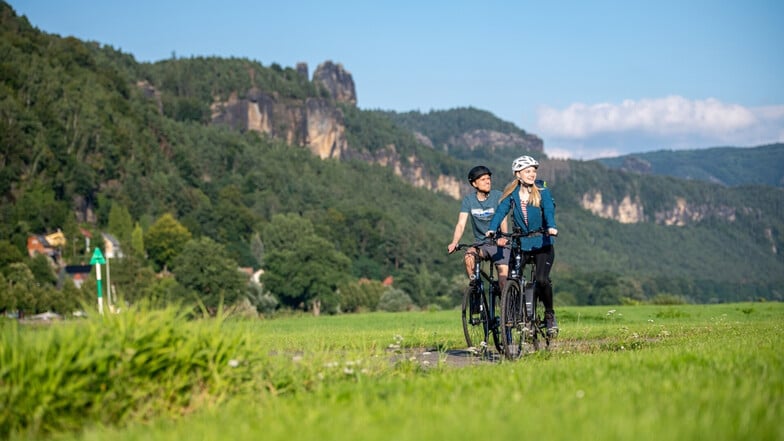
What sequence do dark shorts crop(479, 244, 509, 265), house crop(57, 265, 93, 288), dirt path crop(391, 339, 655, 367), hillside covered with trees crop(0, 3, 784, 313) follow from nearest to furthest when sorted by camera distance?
dirt path crop(391, 339, 655, 367), dark shorts crop(479, 244, 509, 265), hillside covered with trees crop(0, 3, 784, 313), house crop(57, 265, 93, 288)

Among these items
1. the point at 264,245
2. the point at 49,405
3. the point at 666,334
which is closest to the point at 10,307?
the point at 666,334

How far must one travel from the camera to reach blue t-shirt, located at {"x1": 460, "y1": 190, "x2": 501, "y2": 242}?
464 inches

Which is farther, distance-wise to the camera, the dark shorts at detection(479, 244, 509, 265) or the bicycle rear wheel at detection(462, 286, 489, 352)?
the dark shorts at detection(479, 244, 509, 265)

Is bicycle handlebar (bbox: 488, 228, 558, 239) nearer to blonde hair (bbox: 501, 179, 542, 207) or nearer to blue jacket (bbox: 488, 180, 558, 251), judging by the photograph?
blue jacket (bbox: 488, 180, 558, 251)

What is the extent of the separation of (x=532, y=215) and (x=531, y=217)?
3 centimetres

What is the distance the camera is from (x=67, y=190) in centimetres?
12375

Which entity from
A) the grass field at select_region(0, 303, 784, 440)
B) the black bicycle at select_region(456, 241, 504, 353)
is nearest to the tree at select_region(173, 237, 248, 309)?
the black bicycle at select_region(456, 241, 504, 353)

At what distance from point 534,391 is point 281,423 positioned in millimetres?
1791

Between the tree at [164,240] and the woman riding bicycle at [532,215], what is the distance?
104m

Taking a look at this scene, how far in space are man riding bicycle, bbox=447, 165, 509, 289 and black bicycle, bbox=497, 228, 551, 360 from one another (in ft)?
0.98

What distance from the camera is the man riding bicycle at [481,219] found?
11.4m

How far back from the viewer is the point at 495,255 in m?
11.5

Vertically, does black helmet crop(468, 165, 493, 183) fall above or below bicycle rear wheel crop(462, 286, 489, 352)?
above

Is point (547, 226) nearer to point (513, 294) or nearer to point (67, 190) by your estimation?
point (513, 294)
